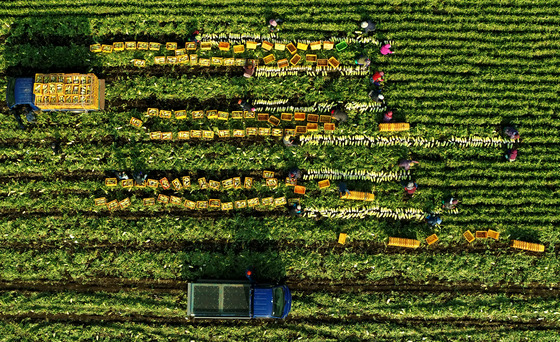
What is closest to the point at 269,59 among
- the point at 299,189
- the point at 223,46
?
the point at 223,46

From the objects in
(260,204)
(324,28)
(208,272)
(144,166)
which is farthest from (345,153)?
(144,166)

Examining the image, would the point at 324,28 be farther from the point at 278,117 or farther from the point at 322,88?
the point at 278,117

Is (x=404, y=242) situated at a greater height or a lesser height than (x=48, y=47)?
lesser

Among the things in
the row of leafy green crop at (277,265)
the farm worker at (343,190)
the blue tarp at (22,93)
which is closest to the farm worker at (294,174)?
the farm worker at (343,190)

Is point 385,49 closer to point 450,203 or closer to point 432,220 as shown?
point 450,203

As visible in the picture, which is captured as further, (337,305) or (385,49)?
(385,49)

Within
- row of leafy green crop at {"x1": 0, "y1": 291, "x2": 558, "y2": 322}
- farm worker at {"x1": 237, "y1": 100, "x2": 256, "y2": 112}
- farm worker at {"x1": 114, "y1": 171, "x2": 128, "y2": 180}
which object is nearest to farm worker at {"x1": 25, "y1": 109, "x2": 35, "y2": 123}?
farm worker at {"x1": 114, "y1": 171, "x2": 128, "y2": 180}
